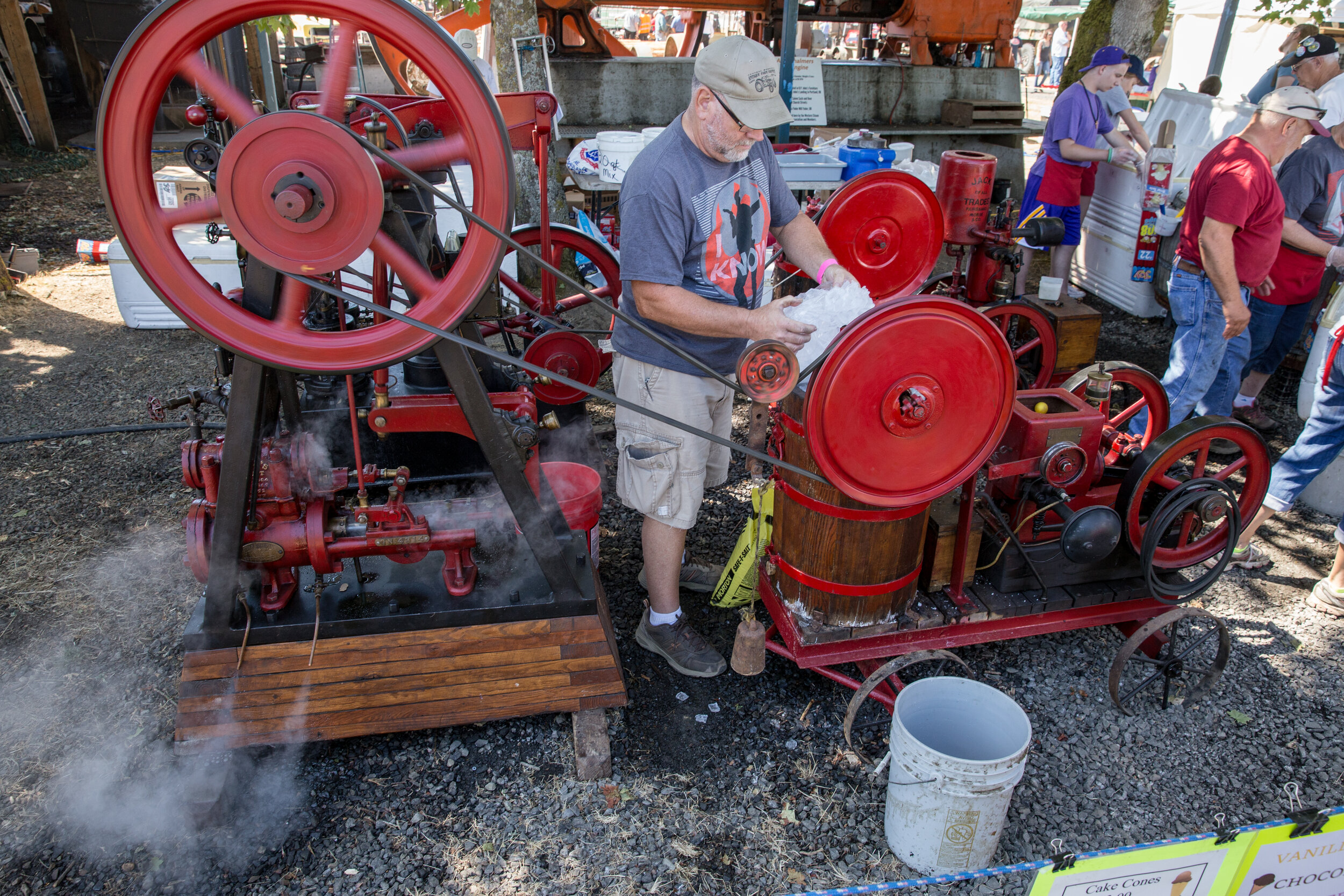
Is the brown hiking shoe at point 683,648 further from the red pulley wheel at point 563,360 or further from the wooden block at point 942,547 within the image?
the red pulley wheel at point 563,360

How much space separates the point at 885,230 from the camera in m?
3.36

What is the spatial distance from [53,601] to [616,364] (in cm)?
251

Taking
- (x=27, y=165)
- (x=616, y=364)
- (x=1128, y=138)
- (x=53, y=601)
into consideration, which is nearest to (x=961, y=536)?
(x=616, y=364)

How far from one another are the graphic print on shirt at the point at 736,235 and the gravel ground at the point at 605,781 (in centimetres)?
139

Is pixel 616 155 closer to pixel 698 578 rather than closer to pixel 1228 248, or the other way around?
pixel 698 578

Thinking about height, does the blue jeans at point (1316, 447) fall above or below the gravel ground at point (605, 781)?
above

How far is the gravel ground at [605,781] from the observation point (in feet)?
7.27

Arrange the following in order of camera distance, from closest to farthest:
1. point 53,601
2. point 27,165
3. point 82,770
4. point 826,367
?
point 826,367 → point 82,770 → point 53,601 → point 27,165

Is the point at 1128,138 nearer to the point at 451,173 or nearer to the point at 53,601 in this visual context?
→ the point at 451,173

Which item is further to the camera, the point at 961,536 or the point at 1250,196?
the point at 1250,196

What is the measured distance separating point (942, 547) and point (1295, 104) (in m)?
2.59

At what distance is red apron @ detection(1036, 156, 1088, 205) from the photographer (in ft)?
19.1

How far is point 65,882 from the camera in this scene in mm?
2148

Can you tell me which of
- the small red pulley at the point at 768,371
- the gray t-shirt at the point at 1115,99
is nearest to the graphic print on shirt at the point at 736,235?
the small red pulley at the point at 768,371
